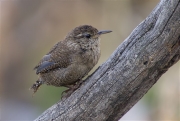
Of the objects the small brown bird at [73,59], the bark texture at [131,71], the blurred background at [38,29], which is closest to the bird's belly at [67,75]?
the small brown bird at [73,59]

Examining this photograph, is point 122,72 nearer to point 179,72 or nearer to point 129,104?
point 129,104

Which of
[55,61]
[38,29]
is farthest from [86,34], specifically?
[38,29]

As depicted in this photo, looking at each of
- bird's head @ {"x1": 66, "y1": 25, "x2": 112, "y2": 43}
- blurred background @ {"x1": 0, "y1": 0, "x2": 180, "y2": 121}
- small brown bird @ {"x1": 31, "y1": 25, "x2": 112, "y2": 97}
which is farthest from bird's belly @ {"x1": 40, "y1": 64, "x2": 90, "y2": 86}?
Result: blurred background @ {"x1": 0, "y1": 0, "x2": 180, "y2": 121}

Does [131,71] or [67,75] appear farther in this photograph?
[67,75]

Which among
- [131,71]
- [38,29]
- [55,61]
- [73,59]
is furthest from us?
[38,29]

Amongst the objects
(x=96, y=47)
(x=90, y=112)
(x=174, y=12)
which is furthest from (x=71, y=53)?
(x=174, y=12)

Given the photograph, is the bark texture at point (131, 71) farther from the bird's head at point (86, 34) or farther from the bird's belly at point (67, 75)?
the bird's head at point (86, 34)

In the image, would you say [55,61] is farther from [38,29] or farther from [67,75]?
[38,29]
